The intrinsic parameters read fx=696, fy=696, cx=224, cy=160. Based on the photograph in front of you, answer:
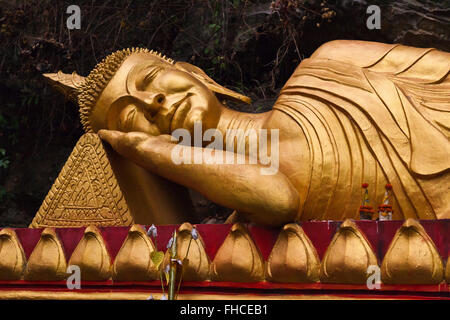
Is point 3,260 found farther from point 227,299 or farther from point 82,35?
point 82,35

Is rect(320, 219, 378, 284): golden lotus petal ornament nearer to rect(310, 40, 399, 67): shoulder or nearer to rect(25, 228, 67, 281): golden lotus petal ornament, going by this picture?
rect(310, 40, 399, 67): shoulder

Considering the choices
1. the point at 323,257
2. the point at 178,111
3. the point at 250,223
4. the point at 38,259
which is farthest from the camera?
the point at 178,111

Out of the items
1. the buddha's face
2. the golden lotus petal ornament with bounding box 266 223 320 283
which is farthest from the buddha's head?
the golden lotus petal ornament with bounding box 266 223 320 283

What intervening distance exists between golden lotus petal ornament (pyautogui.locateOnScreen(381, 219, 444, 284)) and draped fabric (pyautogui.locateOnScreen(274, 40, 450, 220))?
0.47m

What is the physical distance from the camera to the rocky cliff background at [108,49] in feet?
15.8

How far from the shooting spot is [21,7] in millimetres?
5160

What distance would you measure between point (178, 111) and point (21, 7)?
2.44 meters

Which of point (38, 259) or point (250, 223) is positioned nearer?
point (250, 223)

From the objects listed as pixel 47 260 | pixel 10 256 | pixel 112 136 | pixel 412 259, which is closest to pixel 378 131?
pixel 412 259

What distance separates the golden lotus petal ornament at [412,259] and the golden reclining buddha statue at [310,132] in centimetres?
45

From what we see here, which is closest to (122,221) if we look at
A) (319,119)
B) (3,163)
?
(319,119)

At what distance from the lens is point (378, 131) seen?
2.94 meters

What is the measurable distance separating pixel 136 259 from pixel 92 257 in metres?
0.23

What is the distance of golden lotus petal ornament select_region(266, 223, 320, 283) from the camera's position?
2.49 meters
